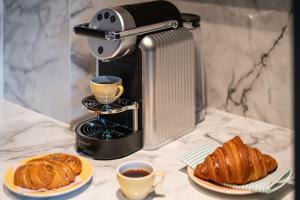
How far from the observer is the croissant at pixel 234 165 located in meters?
0.98

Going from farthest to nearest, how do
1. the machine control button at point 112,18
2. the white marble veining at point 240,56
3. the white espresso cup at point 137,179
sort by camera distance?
the white marble veining at point 240,56 → the machine control button at point 112,18 → the white espresso cup at point 137,179

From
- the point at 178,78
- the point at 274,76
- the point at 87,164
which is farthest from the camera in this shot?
the point at 274,76

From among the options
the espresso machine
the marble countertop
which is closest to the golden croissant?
the marble countertop

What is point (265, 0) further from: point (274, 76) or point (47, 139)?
point (47, 139)

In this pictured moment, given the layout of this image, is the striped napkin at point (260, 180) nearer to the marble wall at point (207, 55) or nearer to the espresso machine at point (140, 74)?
the espresso machine at point (140, 74)

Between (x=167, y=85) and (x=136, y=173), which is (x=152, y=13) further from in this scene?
(x=136, y=173)

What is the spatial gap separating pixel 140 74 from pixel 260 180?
0.37 meters

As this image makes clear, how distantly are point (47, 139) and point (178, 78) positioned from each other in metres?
0.37

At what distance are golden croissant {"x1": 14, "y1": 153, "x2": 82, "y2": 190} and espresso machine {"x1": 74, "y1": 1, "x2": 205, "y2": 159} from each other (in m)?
0.15

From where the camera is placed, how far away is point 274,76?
1351mm

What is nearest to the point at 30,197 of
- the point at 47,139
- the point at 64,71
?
the point at 47,139

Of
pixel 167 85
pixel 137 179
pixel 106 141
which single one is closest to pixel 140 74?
pixel 167 85

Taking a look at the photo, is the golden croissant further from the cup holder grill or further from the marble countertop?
the cup holder grill

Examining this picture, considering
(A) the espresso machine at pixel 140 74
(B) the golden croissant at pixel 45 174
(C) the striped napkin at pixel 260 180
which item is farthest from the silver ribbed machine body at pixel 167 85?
(B) the golden croissant at pixel 45 174
